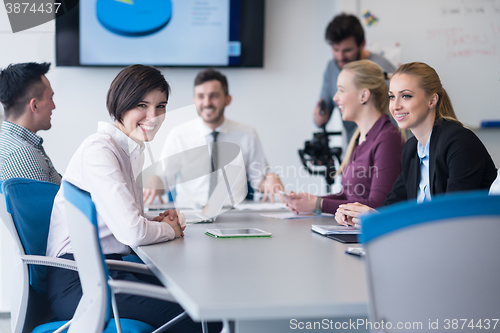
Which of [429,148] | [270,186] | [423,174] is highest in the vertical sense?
[429,148]

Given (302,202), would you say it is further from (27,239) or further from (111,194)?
(27,239)

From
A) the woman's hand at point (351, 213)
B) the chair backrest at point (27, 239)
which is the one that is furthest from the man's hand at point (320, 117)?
the chair backrest at point (27, 239)

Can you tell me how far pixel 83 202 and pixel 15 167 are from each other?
111 centimetres

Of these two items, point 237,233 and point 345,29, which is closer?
point 237,233

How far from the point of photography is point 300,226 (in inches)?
70.2

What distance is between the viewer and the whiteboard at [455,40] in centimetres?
362

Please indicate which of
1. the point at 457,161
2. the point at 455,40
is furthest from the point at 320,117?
the point at 457,161

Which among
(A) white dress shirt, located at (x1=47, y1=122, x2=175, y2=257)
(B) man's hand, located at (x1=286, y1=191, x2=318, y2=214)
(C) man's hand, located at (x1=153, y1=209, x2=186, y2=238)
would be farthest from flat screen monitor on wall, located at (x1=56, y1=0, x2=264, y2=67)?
(C) man's hand, located at (x1=153, y1=209, x2=186, y2=238)

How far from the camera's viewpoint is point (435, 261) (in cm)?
76

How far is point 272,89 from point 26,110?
2.28m

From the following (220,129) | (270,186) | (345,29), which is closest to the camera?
(270,186)

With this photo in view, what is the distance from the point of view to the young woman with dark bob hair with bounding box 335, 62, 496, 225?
1604 millimetres

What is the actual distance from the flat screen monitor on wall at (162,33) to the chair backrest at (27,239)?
7.86 feet

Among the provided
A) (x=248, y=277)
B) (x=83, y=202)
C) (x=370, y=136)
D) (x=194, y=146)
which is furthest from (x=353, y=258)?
(x=194, y=146)
